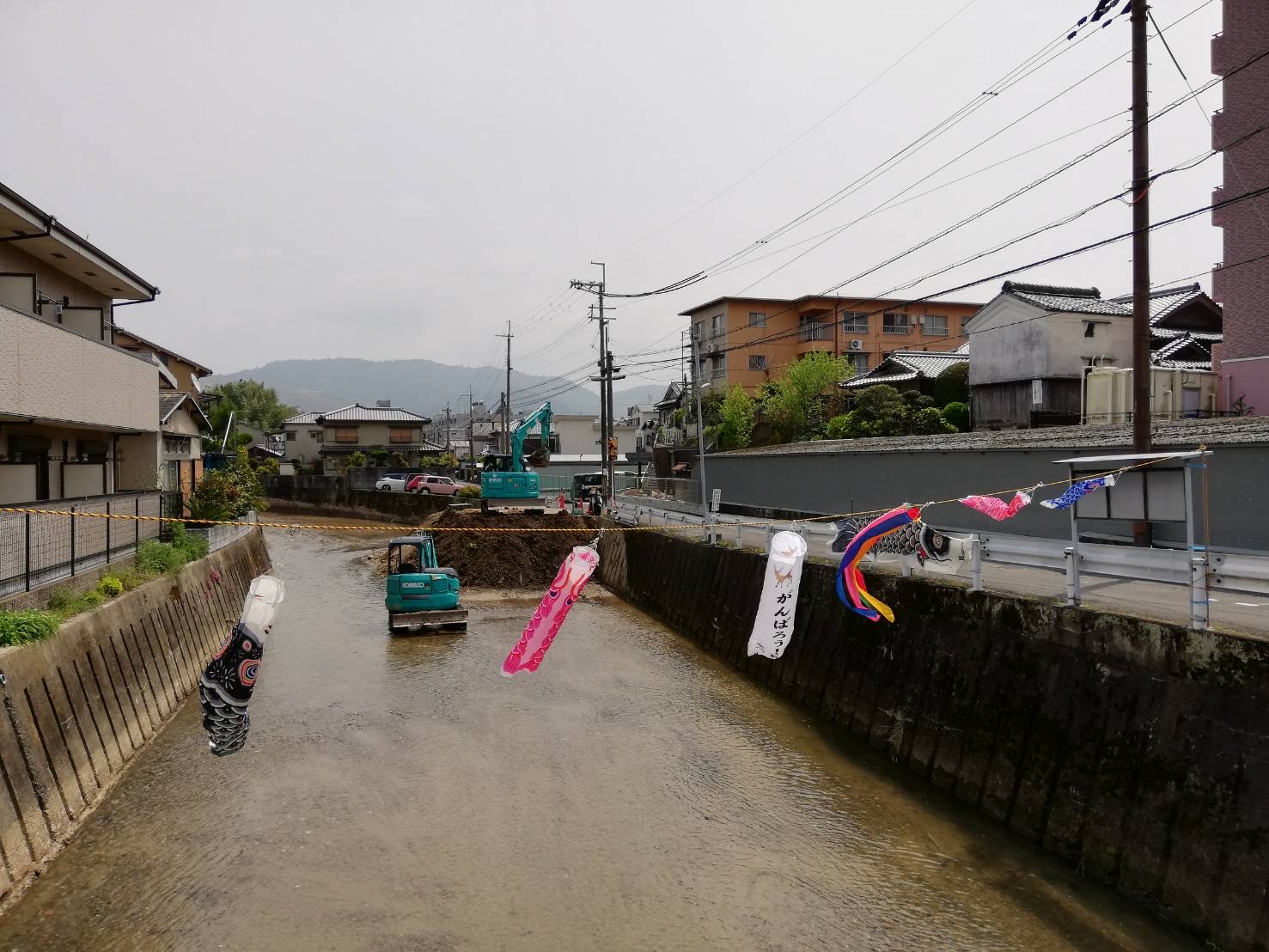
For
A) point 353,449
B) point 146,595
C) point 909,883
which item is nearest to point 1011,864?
point 909,883

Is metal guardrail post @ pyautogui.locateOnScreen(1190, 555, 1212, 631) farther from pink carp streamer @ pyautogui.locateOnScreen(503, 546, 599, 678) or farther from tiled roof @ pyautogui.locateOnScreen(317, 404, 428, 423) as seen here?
tiled roof @ pyautogui.locateOnScreen(317, 404, 428, 423)

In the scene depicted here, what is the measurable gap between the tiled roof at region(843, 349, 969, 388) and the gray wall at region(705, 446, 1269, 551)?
12.6 meters

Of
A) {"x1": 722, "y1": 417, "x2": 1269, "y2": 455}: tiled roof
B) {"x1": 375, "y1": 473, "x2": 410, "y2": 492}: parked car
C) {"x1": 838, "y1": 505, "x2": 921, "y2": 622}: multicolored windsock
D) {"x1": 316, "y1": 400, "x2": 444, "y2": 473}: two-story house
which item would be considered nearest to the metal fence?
{"x1": 838, "y1": 505, "x2": 921, "y2": 622}: multicolored windsock

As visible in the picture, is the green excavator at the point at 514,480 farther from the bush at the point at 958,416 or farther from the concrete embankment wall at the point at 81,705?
the bush at the point at 958,416

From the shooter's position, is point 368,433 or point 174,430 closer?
point 174,430

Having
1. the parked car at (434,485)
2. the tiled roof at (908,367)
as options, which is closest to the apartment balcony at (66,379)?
the parked car at (434,485)

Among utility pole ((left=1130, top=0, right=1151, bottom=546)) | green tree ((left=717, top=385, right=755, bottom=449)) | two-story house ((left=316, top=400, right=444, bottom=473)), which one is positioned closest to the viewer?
utility pole ((left=1130, top=0, right=1151, bottom=546))

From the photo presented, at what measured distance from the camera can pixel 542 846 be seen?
994 centimetres

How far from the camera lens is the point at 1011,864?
902 cm

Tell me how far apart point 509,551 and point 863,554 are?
21352mm

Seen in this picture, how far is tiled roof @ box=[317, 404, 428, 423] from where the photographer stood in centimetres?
7569

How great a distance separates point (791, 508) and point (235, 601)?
18959 millimetres

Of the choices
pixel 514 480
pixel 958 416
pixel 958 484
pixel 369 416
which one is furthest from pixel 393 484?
pixel 958 484

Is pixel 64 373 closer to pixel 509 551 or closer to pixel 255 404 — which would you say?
pixel 509 551
